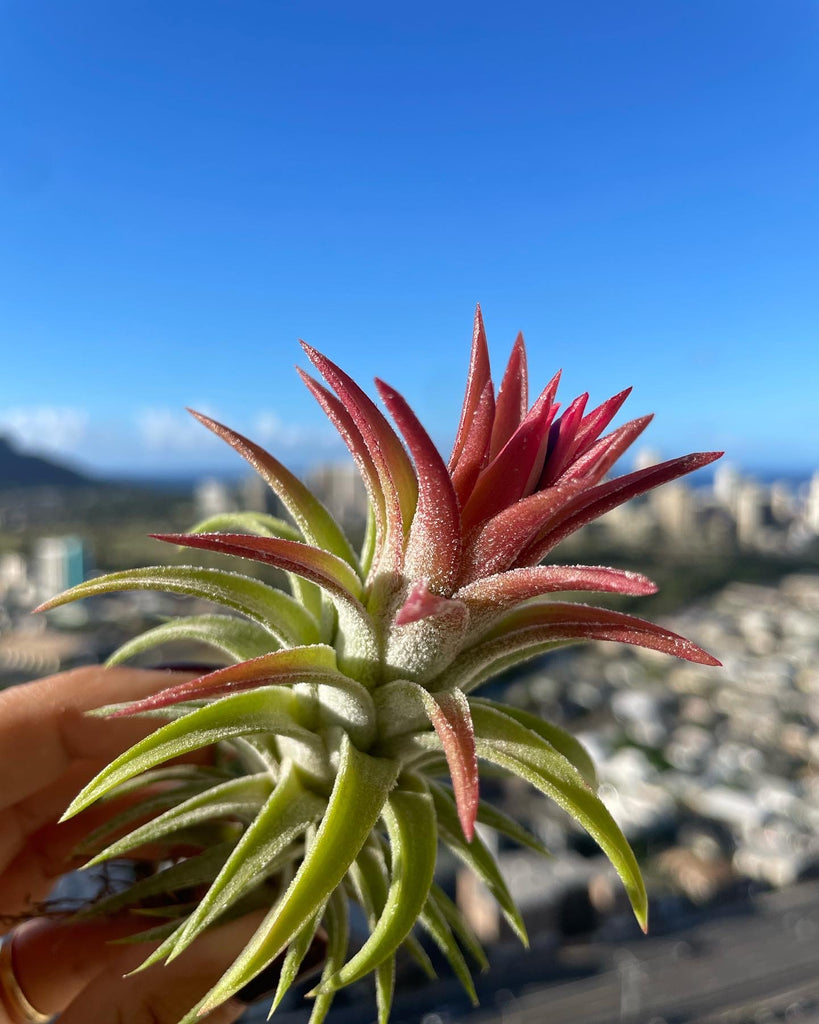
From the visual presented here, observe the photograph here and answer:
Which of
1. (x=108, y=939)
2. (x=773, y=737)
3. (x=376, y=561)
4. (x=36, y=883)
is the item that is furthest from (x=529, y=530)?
(x=773, y=737)

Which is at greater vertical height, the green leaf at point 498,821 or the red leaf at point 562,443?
the red leaf at point 562,443

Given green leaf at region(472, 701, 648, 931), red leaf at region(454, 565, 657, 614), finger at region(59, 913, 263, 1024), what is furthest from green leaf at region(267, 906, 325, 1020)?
red leaf at region(454, 565, 657, 614)

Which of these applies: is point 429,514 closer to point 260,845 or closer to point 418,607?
point 418,607

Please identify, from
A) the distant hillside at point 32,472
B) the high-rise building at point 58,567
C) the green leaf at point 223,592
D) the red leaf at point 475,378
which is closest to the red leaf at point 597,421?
the red leaf at point 475,378

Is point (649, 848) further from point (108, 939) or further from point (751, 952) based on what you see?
point (108, 939)

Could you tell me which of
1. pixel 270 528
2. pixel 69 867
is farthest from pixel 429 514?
pixel 69 867

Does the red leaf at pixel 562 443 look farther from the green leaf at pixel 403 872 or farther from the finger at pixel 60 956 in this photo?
the finger at pixel 60 956

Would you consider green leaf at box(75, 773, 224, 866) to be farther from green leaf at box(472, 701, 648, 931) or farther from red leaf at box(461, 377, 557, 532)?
red leaf at box(461, 377, 557, 532)
